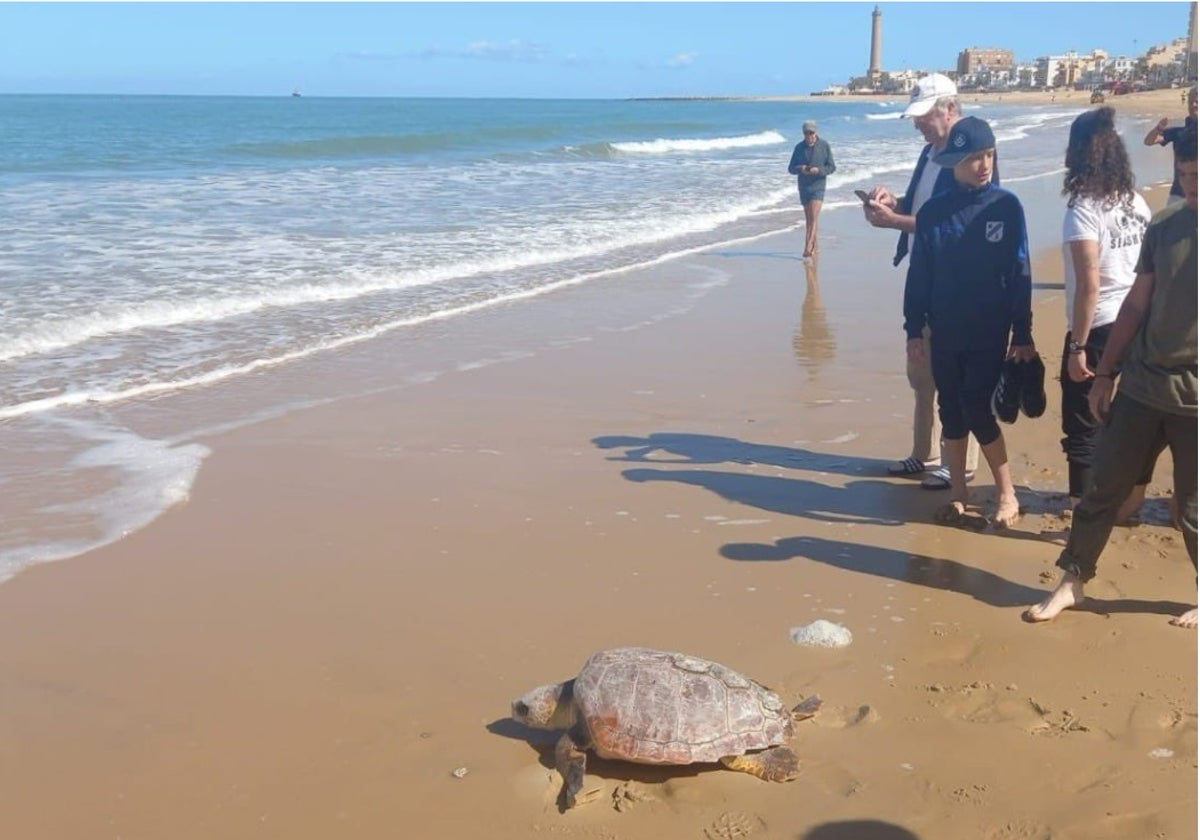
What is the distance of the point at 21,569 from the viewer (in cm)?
489

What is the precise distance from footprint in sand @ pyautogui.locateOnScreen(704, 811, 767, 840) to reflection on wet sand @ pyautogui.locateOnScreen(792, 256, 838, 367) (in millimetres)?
5516

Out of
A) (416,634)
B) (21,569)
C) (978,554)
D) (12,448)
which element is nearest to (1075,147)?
(978,554)

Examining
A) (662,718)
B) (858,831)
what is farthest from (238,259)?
(858,831)

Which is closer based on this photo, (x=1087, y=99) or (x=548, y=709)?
(x=548, y=709)

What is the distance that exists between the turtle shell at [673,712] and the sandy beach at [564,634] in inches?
4.5

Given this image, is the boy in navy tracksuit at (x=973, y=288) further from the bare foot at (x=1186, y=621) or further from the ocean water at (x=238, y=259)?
the ocean water at (x=238, y=259)

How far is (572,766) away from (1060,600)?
6.78 feet

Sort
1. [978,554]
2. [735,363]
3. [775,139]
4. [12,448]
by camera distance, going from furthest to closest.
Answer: [775,139]
[735,363]
[12,448]
[978,554]

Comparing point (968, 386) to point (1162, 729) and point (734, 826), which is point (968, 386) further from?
point (734, 826)

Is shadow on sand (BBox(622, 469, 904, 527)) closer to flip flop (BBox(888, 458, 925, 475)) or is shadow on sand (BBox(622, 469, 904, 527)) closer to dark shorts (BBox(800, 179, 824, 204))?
flip flop (BBox(888, 458, 925, 475))

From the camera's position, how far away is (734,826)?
3174 mm

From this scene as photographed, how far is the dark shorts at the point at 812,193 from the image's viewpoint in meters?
13.9

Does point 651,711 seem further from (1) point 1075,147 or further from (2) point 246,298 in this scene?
(2) point 246,298

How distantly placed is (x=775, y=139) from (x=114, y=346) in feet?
142
